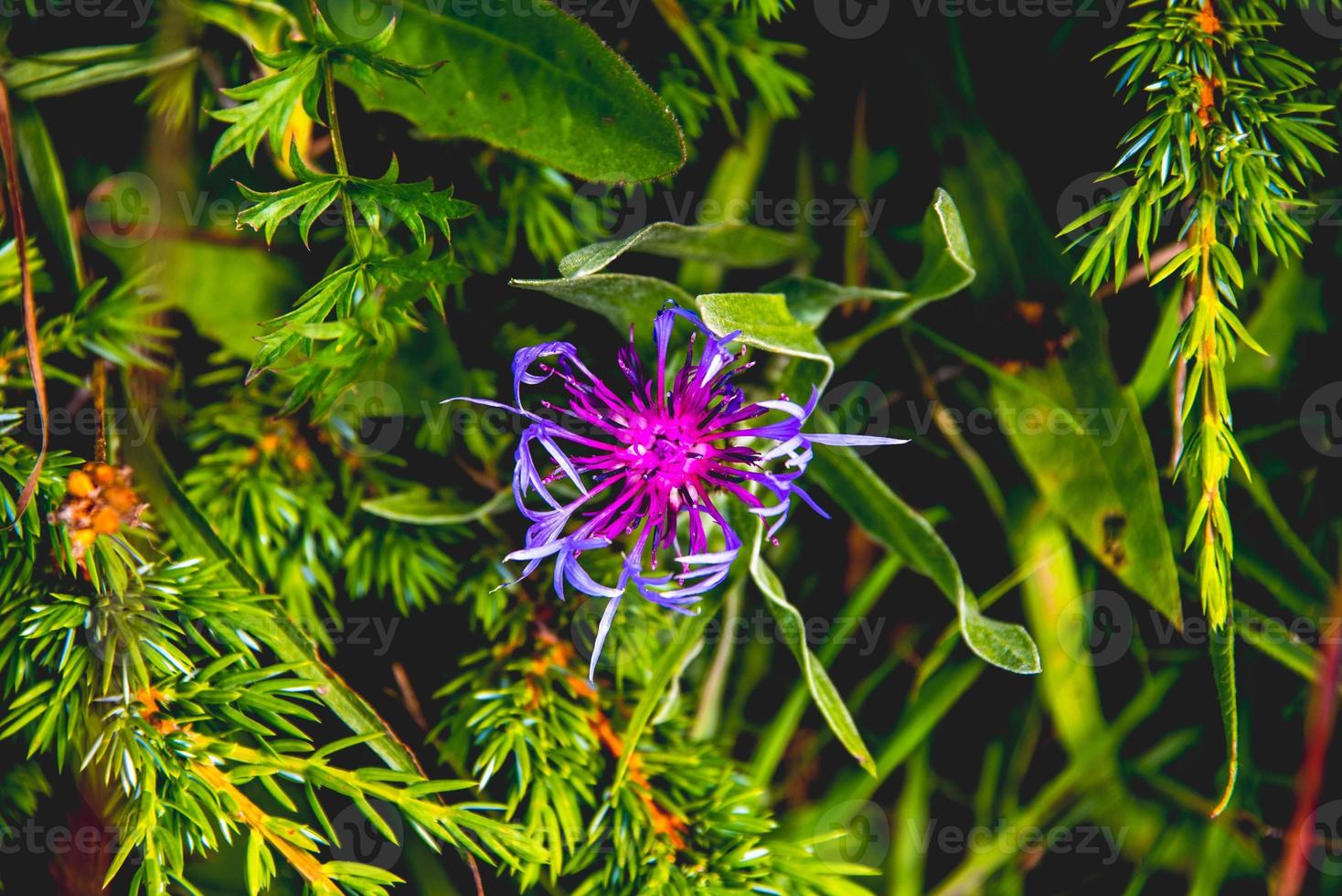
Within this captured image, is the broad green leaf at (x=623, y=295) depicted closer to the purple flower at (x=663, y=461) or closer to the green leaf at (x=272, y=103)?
the purple flower at (x=663, y=461)

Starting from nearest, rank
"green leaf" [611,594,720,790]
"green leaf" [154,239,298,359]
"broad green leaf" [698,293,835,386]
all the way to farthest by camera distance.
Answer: "broad green leaf" [698,293,835,386] < "green leaf" [611,594,720,790] < "green leaf" [154,239,298,359]

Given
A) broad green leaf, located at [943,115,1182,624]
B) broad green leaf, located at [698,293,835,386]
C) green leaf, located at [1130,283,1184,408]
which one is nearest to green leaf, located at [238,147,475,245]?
broad green leaf, located at [698,293,835,386]

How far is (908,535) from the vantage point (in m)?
0.90

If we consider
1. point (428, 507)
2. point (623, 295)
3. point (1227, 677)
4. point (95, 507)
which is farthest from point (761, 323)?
point (95, 507)

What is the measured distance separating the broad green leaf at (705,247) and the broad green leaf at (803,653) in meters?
0.26

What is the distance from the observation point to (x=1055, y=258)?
3.17 ft

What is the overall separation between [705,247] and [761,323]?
0.16 m

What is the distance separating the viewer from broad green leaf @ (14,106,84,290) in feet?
3.00

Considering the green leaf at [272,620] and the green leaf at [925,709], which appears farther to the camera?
the green leaf at [925,709]

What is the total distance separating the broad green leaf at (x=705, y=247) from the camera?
76cm

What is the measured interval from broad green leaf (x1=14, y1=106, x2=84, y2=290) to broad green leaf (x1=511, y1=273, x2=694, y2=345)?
48 cm

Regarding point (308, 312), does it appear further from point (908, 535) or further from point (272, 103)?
point (908, 535)

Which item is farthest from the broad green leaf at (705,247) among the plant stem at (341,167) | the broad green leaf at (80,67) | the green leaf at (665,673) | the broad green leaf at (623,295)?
the broad green leaf at (80,67)

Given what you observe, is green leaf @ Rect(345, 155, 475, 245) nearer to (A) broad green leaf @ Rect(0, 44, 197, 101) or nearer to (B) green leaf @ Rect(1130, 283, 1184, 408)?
(A) broad green leaf @ Rect(0, 44, 197, 101)
